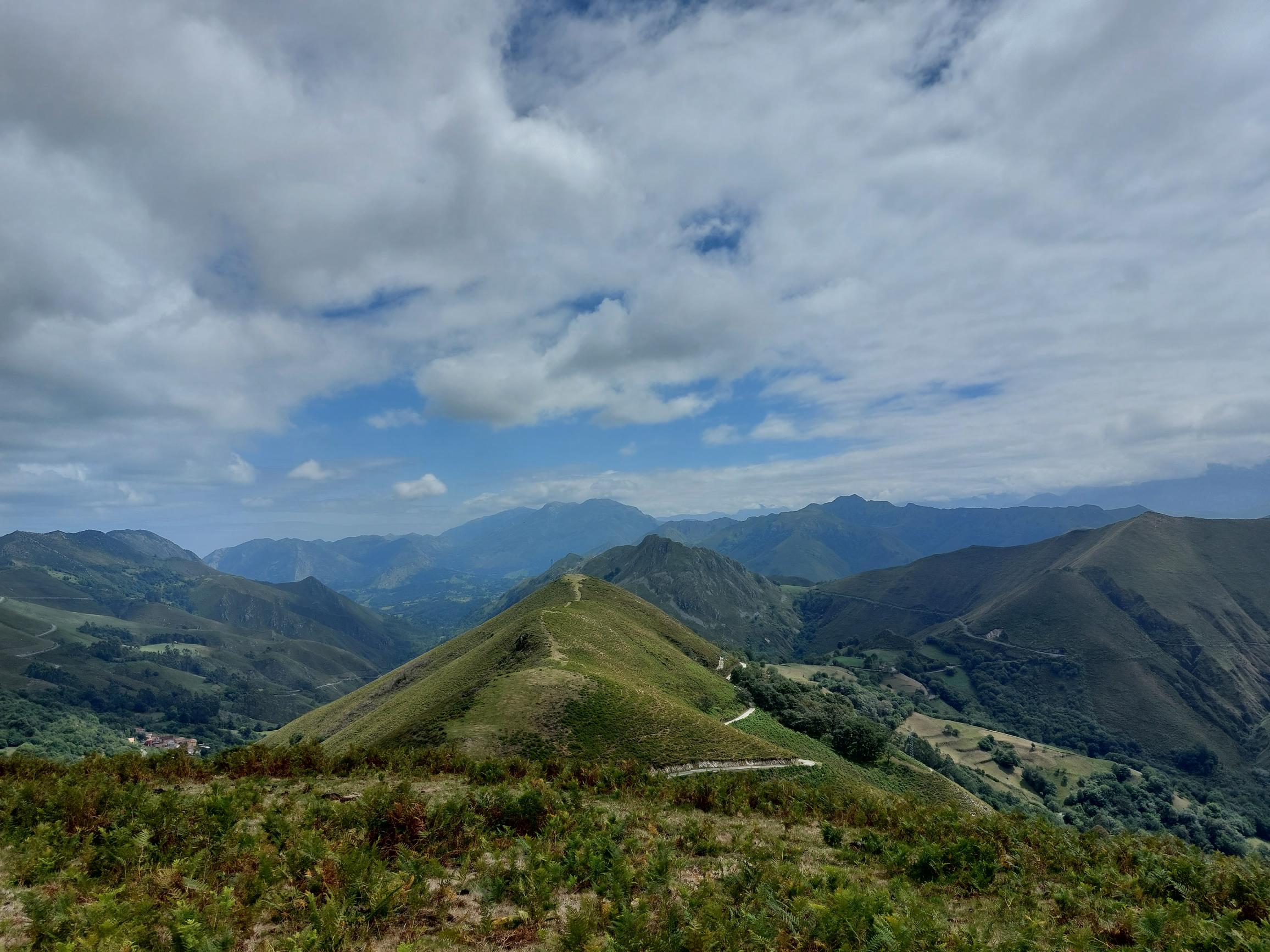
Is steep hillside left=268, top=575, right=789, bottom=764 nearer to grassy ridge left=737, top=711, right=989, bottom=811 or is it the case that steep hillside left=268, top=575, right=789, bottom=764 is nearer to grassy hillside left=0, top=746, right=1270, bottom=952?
grassy ridge left=737, top=711, right=989, bottom=811

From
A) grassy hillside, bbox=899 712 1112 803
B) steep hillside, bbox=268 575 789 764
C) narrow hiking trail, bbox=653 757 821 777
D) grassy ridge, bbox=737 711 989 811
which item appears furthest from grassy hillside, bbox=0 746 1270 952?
grassy hillside, bbox=899 712 1112 803

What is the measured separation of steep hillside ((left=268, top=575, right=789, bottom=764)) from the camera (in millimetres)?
53750

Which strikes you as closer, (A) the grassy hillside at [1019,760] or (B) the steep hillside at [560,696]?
(B) the steep hillside at [560,696]

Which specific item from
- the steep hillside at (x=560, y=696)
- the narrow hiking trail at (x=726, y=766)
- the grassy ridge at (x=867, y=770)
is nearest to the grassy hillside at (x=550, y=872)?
the narrow hiking trail at (x=726, y=766)

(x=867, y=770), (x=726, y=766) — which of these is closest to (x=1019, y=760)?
(x=867, y=770)

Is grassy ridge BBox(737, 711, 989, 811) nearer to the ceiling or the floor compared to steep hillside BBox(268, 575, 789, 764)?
nearer to the floor

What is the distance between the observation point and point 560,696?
61938mm

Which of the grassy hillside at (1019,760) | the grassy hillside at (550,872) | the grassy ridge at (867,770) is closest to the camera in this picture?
the grassy hillside at (550,872)

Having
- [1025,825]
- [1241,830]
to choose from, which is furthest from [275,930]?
[1241,830]

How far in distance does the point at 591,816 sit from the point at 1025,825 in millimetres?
16827

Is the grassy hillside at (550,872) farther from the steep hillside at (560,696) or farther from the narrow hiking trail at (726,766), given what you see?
the steep hillside at (560,696)

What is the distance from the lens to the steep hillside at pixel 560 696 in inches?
2116

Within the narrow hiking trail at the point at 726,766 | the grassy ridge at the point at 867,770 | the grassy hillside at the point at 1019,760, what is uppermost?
the narrow hiking trail at the point at 726,766

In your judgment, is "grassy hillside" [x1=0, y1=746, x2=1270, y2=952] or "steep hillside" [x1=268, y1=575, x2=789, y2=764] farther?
"steep hillside" [x1=268, y1=575, x2=789, y2=764]
